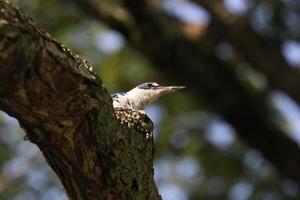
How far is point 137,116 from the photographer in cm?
317

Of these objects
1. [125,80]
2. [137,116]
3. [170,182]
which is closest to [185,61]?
[125,80]

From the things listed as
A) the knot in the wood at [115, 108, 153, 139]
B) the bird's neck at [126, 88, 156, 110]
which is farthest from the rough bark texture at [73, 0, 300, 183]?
the knot in the wood at [115, 108, 153, 139]

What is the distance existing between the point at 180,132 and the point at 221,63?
136 cm

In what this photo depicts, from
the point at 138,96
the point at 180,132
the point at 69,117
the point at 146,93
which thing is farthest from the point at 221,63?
the point at 69,117

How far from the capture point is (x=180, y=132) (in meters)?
9.30

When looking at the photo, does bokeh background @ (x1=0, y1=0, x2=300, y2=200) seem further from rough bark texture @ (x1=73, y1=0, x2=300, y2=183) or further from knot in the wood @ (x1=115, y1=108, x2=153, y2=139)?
knot in the wood @ (x1=115, y1=108, x2=153, y2=139)

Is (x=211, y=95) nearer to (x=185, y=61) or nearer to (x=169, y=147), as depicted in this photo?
(x=185, y=61)

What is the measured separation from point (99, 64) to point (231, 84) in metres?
1.74

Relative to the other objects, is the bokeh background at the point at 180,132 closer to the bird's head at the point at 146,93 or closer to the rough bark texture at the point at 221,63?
the rough bark texture at the point at 221,63

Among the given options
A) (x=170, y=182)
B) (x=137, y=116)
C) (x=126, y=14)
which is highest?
(x=126, y=14)

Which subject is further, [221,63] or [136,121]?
[221,63]

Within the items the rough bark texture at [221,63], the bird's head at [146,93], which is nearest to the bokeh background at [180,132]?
the rough bark texture at [221,63]

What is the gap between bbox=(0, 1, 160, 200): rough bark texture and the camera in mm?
2430

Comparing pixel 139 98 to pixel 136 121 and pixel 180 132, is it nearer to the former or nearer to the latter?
pixel 136 121
